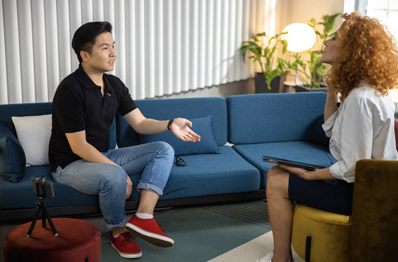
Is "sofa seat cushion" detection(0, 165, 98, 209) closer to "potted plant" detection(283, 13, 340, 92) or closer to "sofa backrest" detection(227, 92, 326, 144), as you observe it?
"sofa backrest" detection(227, 92, 326, 144)

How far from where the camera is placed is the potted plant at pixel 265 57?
5496 mm

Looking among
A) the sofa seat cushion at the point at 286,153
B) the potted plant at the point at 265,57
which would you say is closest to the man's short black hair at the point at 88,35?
the sofa seat cushion at the point at 286,153

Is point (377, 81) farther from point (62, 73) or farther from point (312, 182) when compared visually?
point (62, 73)

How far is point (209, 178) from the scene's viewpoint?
10.3 ft

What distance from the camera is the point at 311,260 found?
98.9 inches

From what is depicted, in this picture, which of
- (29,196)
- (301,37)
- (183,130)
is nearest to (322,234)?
(183,130)

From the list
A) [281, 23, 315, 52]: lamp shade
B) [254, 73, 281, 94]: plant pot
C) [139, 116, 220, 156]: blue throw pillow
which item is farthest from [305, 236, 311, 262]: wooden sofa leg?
[254, 73, 281, 94]: plant pot

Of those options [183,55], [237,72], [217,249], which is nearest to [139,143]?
[217,249]

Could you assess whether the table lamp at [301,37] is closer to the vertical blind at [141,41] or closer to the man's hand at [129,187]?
the vertical blind at [141,41]

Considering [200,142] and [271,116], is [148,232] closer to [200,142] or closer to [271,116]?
[200,142]

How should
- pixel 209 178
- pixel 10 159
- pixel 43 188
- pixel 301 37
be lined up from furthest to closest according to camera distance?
pixel 301 37 < pixel 209 178 < pixel 10 159 < pixel 43 188

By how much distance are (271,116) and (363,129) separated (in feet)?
5.04

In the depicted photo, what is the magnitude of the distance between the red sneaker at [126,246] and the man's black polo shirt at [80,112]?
1.64ft

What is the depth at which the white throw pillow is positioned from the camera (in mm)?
3152
